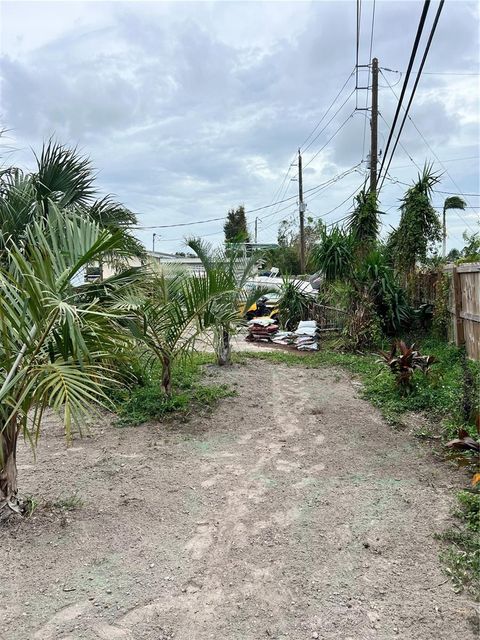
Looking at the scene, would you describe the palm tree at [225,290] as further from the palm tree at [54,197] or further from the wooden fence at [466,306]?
the wooden fence at [466,306]

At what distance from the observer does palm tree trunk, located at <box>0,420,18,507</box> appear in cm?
281

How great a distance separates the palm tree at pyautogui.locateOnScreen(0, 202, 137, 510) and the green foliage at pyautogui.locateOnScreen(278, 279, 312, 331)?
1094 centimetres

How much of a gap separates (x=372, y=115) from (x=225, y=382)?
11.1 meters

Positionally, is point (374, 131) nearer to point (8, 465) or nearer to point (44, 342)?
point (44, 342)

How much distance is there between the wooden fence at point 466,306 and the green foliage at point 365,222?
136 inches

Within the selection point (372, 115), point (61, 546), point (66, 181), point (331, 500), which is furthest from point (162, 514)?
point (372, 115)

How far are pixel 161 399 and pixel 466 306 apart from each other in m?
4.72

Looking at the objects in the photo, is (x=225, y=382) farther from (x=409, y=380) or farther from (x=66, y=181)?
(x=66, y=181)

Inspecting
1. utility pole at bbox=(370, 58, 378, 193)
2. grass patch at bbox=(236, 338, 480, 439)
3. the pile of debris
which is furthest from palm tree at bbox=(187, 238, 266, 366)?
utility pole at bbox=(370, 58, 378, 193)

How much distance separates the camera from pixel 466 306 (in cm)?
700

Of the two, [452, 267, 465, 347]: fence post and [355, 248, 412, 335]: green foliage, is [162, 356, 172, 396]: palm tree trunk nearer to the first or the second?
[452, 267, 465, 347]: fence post

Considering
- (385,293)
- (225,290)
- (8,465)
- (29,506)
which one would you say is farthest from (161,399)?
(385,293)

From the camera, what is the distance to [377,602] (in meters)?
2.20

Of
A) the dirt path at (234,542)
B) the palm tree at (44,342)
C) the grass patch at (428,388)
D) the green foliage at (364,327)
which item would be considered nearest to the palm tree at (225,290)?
the dirt path at (234,542)
